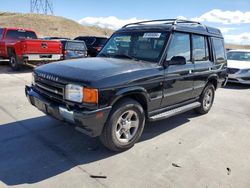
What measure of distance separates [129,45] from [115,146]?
6.58 feet

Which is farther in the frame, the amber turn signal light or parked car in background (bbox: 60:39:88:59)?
parked car in background (bbox: 60:39:88:59)

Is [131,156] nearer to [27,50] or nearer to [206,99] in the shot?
[206,99]

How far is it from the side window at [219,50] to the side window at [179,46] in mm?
1409

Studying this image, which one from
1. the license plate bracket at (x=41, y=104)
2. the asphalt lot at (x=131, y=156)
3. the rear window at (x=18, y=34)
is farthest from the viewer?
the rear window at (x=18, y=34)

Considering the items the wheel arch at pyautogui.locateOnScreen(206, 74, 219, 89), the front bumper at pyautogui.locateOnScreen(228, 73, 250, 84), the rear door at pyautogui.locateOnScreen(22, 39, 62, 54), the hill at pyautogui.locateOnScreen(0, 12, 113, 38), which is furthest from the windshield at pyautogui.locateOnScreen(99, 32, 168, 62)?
the hill at pyautogui.locateOnScreen(0, 12, 113, 38)

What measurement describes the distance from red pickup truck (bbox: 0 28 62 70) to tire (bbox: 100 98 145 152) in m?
8.00

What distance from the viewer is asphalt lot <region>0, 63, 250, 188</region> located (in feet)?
11.0

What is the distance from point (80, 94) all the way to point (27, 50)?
8119 mm

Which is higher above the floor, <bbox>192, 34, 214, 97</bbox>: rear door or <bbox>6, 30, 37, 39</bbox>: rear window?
<bbox>6, 30, 37, 39</bbox>: rear window

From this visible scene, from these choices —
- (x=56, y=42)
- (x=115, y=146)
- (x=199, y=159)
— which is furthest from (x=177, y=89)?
(x=56, y=42)

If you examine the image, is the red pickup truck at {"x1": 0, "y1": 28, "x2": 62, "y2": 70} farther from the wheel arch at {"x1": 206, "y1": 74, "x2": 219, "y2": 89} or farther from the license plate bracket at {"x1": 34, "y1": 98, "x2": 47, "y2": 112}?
the wheel arch at {"x1": 206, "y1": 74, "x2": 219, "y2": 89}

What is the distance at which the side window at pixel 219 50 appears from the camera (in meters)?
6.33

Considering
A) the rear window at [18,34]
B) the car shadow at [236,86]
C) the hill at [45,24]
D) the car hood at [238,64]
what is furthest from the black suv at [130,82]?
the hill at [45,24]

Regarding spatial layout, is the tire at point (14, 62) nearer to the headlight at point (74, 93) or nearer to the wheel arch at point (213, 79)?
A: the wheel arch at point (213, 79)
